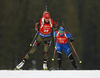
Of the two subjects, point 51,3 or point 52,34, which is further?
point 51,3

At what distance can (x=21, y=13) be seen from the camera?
117ft

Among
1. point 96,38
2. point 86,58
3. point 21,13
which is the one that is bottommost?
point 86,58

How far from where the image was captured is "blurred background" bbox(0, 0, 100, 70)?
32.7 metres

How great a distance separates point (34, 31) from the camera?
3256 centimetres

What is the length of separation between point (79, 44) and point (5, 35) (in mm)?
9295

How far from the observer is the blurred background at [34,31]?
3272 centimetres
